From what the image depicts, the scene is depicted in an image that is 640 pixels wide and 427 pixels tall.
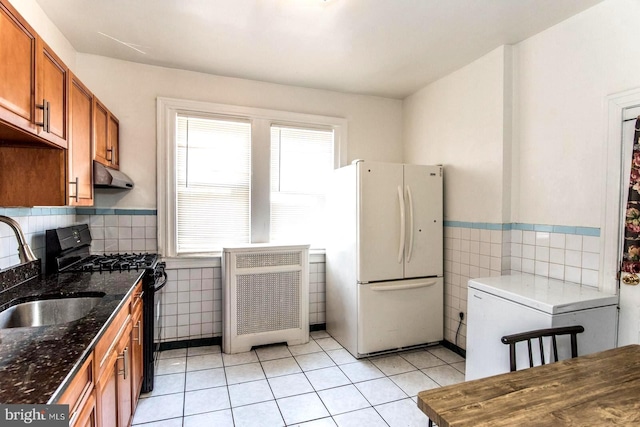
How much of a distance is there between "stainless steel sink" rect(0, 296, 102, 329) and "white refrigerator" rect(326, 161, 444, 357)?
1.97 meters

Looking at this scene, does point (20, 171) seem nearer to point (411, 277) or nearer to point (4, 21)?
point (4, 21)

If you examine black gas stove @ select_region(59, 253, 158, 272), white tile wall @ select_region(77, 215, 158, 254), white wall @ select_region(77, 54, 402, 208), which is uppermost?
white wall @ select_region(77, 54, 402, 208)

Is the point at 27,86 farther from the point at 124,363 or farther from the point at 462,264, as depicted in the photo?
the point at 462,264

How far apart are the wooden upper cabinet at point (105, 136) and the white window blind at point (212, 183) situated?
49cm

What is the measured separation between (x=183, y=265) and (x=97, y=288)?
124cm

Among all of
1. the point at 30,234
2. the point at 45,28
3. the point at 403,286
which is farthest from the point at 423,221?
the point at 45,28

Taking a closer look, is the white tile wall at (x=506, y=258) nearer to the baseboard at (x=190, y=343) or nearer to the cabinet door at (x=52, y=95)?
the baseboard at (x=190, y=343)

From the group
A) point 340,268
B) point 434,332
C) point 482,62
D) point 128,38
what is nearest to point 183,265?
point 340,268

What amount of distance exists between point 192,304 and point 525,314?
2689 millimetres

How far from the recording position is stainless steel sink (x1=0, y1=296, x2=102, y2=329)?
5.02 ft

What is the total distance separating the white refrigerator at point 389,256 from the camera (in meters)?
2.88

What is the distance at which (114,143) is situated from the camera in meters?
2.73

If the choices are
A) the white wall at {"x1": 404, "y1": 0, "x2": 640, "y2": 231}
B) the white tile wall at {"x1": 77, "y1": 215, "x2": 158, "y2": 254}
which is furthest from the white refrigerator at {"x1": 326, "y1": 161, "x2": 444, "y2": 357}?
the white tile wall at {"x1": 77, "y1": 215, "x2": 158, "y2": 254}
